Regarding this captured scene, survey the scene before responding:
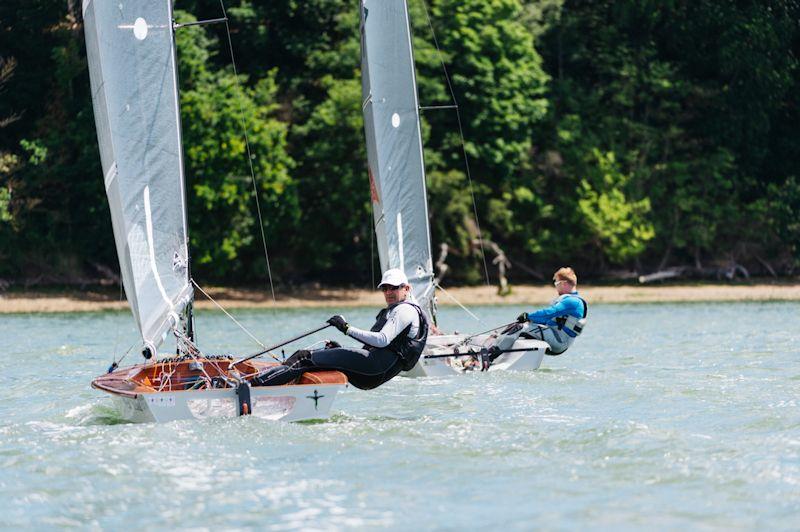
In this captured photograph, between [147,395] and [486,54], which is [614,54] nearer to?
[486,54]

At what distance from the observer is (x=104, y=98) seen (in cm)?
1324

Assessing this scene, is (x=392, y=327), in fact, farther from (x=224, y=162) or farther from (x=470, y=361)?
(x=224, y=162)

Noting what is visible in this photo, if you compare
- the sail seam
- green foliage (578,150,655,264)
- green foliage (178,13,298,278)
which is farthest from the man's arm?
green foliage (578,150,655,264)

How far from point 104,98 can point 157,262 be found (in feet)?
5.98

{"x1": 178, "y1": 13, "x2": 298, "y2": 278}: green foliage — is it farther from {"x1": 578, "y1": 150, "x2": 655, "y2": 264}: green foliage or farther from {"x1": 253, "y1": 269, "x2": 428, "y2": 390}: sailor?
{"x1": 253, "y1": 269, "x2": 428, "y2": 390}: sailor

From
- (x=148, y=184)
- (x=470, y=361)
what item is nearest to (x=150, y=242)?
(x=148, y=184)

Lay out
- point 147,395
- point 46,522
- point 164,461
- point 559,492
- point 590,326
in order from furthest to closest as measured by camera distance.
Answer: point 590,326 < point 147,395 < point 164,461 < point 559,492 < point 46,522

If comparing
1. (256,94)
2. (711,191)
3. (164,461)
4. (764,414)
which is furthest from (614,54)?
(164,461)

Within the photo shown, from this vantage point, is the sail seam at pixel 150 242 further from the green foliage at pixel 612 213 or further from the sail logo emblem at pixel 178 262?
the green foliage at pixel 612 213

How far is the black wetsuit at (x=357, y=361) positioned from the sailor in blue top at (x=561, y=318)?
4.70 m

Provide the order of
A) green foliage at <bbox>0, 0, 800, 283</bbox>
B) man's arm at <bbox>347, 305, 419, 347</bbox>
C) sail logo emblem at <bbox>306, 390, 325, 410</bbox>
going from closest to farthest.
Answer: sail logo emblem at <bbox>306, 390, 325, 410</bbox> → man's arm at <bbox>347, 305, 419, 347</bbox> → green foliage at <bbox>0, 0, 800, 283</bbox>

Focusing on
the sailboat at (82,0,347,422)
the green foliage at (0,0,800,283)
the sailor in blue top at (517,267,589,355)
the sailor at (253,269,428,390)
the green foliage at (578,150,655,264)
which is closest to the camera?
the sailor at (253,269,428,390)

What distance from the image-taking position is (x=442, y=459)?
1059 cm

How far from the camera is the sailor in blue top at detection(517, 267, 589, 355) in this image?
1695cm
